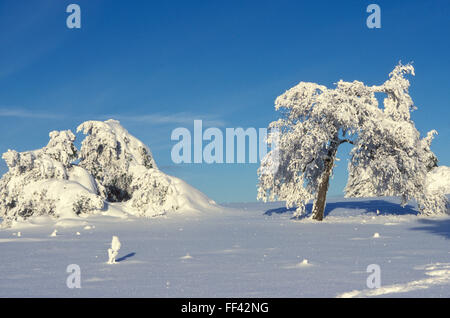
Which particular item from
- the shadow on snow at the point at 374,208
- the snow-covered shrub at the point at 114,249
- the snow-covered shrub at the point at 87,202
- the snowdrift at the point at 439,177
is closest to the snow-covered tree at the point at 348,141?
the shadow on snow at the point at 374,208

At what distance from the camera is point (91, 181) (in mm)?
29938

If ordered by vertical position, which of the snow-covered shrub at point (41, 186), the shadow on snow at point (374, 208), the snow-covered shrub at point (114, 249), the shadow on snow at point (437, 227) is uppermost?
the snow-covered shrub at point (41, 186)

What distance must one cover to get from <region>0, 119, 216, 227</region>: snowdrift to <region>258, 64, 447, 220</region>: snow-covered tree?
9647mm

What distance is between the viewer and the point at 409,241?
45.2 feet

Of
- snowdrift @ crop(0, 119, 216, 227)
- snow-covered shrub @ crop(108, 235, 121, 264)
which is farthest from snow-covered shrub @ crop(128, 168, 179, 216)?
snow-covered shrub @ crop(108, 235, 121, 264)

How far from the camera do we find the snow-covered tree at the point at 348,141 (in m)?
20.7

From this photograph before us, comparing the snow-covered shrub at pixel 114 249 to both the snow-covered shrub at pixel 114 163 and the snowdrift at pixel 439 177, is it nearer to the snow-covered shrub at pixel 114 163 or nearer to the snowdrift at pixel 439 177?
the snow-covered shrub at pixel 114 163

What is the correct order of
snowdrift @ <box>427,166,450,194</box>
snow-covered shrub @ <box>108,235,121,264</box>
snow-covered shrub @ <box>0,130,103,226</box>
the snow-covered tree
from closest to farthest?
snow-covered shrub @ <box>108,235,121,264</box> < the snow-covered tree < snow-covered shrub @ <box>0,130,103,226</box> < snowdrift @ <box>427,166,450,194</box>

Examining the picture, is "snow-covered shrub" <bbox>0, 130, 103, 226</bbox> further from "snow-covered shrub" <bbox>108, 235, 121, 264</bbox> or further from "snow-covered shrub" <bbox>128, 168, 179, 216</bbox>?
"snow-covered shrub" <bbox>108, 235, 121, 264</bbox>

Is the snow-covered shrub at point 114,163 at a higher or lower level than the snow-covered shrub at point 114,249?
higher

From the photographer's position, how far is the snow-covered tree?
67.9ft

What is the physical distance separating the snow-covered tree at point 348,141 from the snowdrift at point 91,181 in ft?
31.6

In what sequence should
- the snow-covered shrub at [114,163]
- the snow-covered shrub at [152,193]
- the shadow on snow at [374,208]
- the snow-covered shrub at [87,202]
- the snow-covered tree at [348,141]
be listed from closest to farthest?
the snow-covered tree at [348,141] → the snow-covered shrub at [87,202] → the shadow on snow at [374,208] → the snow-covered shrub at [152,193] → the snow-covered shrub at [114,163]
